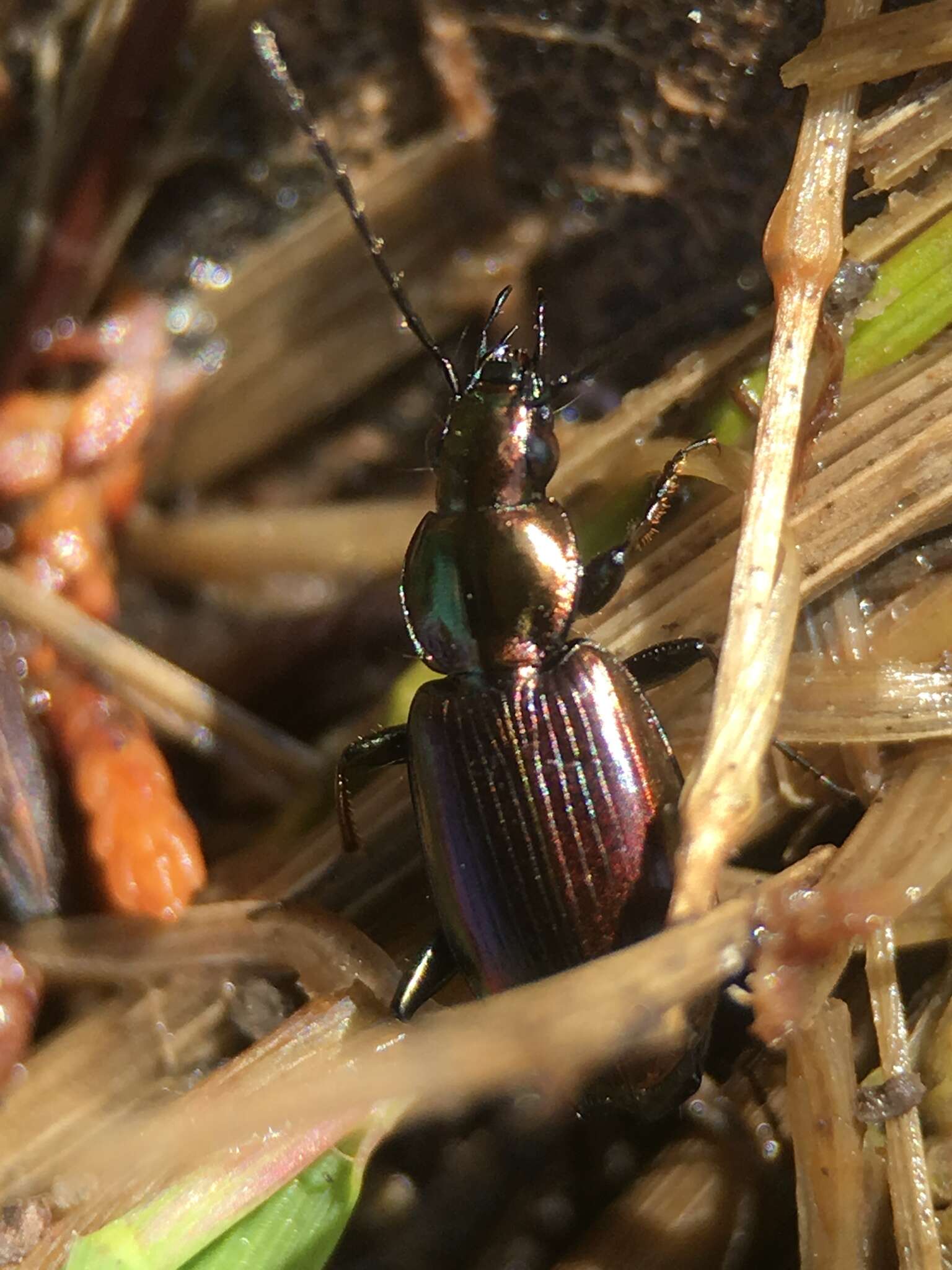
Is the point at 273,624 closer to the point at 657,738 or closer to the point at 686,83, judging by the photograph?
the point at 657,738

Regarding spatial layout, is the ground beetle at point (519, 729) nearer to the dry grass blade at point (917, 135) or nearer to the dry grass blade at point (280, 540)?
the dry grass blade at point (280, 540)

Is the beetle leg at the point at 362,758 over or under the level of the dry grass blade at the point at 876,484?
under

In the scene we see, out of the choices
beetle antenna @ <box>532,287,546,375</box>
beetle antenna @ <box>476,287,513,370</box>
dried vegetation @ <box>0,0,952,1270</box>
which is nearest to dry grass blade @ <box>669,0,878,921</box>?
dried vegetation @ <box>0,0,952,1270</box>

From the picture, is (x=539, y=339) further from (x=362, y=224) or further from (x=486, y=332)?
(x=362, y=224)

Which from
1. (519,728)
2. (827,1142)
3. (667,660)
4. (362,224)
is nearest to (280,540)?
(362,224)

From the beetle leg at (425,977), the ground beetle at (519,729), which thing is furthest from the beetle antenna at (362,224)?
the beetle leg at (425,977)

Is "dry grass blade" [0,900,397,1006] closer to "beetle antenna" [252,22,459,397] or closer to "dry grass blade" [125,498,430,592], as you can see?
"dry grass blade" [125,498,430,592]
